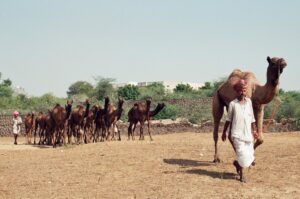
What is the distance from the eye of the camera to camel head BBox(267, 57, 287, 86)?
10812 mm

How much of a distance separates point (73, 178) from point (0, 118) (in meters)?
32.4

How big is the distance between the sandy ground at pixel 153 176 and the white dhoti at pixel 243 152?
44cm

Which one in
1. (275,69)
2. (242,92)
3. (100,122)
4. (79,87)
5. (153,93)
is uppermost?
(79,87)

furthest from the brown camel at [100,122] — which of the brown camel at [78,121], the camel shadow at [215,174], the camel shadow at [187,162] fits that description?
the camel shadow at [215,174]

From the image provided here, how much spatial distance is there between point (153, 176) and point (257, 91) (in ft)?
10.8

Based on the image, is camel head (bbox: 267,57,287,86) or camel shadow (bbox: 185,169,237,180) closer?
camel shadow (bbox: 185,169,237,180)

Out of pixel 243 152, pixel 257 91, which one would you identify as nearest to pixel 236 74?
pixel 257 91

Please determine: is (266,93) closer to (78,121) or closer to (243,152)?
(243,152)

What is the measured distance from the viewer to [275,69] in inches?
432

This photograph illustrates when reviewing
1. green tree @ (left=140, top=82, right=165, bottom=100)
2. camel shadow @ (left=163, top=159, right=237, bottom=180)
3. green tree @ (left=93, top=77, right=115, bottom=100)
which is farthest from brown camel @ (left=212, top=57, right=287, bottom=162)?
green tree @ (left=93, top=77, right=115, bottom=100)

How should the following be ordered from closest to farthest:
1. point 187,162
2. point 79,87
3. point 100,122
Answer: point 187,162 → point 100,122 → point 79,87

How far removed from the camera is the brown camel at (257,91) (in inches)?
433

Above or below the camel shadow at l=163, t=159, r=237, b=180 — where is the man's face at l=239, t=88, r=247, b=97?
above

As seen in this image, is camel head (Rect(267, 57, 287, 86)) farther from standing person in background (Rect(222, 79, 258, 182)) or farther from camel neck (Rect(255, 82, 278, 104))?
standing person in background (Rect(222, 79, 258, 182))
